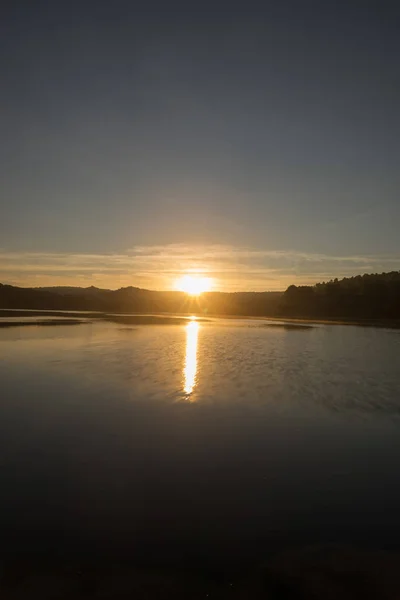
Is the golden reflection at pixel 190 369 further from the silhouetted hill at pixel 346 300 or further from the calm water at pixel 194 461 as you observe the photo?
the silhouetted hill at pixel 346 300

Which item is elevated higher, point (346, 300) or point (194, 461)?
point (346, 300)

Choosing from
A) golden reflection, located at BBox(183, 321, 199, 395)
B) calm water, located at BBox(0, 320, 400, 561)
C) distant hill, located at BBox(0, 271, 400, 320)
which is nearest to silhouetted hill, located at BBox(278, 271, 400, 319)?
distant hill, located at BBox(0, 271, 400, 320)

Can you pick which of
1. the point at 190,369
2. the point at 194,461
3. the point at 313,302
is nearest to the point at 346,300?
the point at 313,302

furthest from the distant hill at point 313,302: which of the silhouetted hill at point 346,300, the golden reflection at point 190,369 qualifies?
the golden reflection at point 190,369

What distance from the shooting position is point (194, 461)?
949cm

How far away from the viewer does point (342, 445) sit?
10.6 meters

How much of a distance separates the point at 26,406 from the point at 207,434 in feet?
20.1

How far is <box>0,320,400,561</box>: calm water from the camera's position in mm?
6582

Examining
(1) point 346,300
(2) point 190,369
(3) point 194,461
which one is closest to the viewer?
(3) point 194,461

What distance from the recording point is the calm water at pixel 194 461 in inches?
259

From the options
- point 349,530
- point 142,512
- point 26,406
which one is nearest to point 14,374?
point 26,406

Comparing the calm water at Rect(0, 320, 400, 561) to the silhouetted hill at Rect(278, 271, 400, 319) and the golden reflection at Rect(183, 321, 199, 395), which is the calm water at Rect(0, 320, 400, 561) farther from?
the silhouetted hill at Rect(278, 271, 400, 319)

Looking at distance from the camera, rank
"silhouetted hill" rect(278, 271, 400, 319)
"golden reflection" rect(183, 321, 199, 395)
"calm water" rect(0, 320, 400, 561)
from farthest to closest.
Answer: "silhouetted hill" rect(278, 271, 400, 319) → "golden reflection" rect(183, 321, 199, 395) → "calm water" rect(0, 320, 400, 561)

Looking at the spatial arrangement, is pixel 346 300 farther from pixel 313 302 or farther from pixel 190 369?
pixel 190 369
